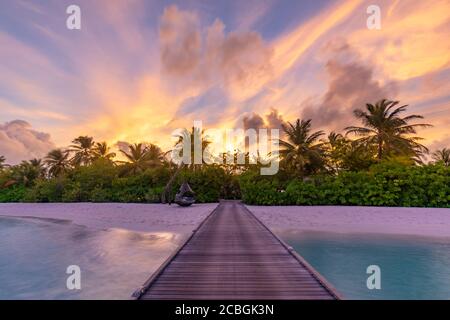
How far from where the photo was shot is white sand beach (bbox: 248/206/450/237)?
12.6 metres

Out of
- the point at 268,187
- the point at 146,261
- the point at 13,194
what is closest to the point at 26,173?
the point at 13,194

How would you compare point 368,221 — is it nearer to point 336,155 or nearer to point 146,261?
point 146,261

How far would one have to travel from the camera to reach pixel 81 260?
8562 mm

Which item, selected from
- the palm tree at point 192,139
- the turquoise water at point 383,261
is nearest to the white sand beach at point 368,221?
the turquoise water at point 383,261

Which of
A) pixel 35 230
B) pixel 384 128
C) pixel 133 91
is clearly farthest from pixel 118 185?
pixel 384 128

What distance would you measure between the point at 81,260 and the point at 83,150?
104ft

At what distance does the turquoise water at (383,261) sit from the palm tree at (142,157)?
2141 cm

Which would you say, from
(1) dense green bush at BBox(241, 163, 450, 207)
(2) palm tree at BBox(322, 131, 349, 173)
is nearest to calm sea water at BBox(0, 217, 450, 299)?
(1) dense green bush at BBox(241, 163, 450, 207)

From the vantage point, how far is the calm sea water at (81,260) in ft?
20.5

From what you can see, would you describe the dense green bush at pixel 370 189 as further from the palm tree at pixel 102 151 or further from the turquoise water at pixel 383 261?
the palm tree at pixel 102 151

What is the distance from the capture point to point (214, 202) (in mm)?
26484

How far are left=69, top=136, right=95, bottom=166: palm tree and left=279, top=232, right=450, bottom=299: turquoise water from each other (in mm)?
31609
